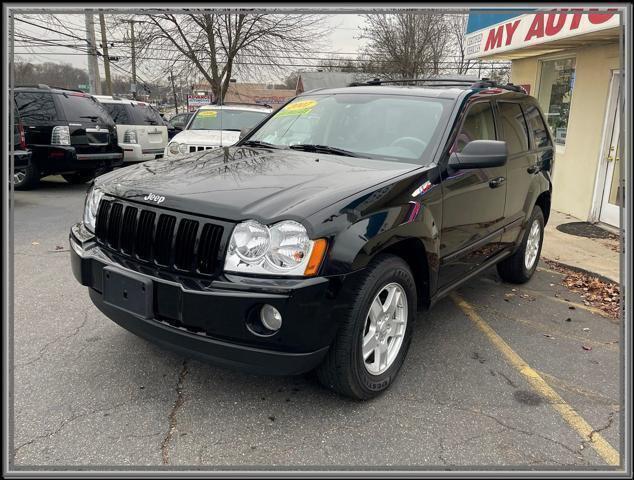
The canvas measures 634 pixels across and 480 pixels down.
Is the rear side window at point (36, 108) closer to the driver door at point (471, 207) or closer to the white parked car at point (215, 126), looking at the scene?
the white parked car at point (215, 126)

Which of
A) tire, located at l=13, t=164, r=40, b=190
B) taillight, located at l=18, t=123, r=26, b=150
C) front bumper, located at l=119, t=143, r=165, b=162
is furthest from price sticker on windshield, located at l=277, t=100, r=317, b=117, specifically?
front bumper, located at l=119, t=143, r=165, b=162

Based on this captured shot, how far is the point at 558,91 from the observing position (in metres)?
9.25

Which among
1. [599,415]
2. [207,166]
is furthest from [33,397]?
[599,415]

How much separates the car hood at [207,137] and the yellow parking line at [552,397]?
239 inches

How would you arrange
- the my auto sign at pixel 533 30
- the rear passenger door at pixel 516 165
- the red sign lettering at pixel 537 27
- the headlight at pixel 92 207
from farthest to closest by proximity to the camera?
the red sign lettering at pixel 537 27
the my auto sign at pixel 533 30
the rear passenger door at pixel 516 165
the headlight at pixel 92 207

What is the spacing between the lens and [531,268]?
17.8 feet

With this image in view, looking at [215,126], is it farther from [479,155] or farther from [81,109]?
[479,155]

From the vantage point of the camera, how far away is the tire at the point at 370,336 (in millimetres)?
2633

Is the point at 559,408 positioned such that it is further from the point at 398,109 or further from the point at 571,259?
the point at 571,259

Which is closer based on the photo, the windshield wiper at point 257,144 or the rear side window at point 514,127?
the windshield wiper at point 257,144

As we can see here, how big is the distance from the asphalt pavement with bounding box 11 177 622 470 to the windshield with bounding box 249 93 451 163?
144 centimetres

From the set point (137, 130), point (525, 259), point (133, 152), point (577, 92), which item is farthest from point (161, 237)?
point (137, 130)

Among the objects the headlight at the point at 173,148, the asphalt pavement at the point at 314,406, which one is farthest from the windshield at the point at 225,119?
the asphalt pavement at the point at 314,406

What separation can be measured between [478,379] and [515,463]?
0.81 metres
